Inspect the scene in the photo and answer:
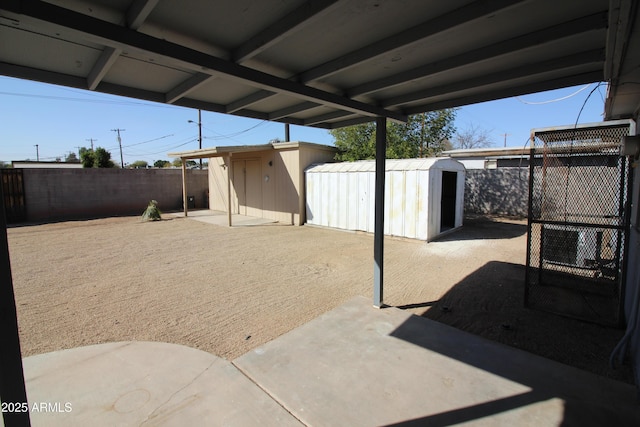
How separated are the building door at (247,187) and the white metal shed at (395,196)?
271 centimetres

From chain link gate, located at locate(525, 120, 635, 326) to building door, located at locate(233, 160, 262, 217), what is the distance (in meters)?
9.49

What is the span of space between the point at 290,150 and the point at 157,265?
6.13 metres

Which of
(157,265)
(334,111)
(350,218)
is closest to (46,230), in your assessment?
(157,265)

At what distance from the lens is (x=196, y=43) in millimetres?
2057

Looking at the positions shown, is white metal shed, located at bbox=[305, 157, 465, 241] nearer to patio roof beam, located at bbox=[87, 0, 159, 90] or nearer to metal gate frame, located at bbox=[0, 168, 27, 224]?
patio roof beam, located at bbox=[87, 0, 159, 90]

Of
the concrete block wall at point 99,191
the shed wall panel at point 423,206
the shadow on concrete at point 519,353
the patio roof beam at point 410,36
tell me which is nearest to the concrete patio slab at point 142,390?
the shadow on concrete at point 519,353

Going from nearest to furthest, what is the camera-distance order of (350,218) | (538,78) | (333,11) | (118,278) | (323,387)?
(333,11), (323,387), (538,78), (118,278), (350,218)

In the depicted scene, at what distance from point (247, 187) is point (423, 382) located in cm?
1133

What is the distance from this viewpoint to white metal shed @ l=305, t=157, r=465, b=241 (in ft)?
25.7

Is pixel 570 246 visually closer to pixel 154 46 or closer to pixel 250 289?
pixel 250 289

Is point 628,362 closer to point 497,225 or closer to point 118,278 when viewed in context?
point 118,278

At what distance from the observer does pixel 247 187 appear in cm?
1281

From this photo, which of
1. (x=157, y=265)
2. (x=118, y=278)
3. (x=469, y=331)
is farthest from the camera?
(x=157, y=265)

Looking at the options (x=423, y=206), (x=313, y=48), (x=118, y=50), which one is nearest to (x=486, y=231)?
(x=423, y=206)
